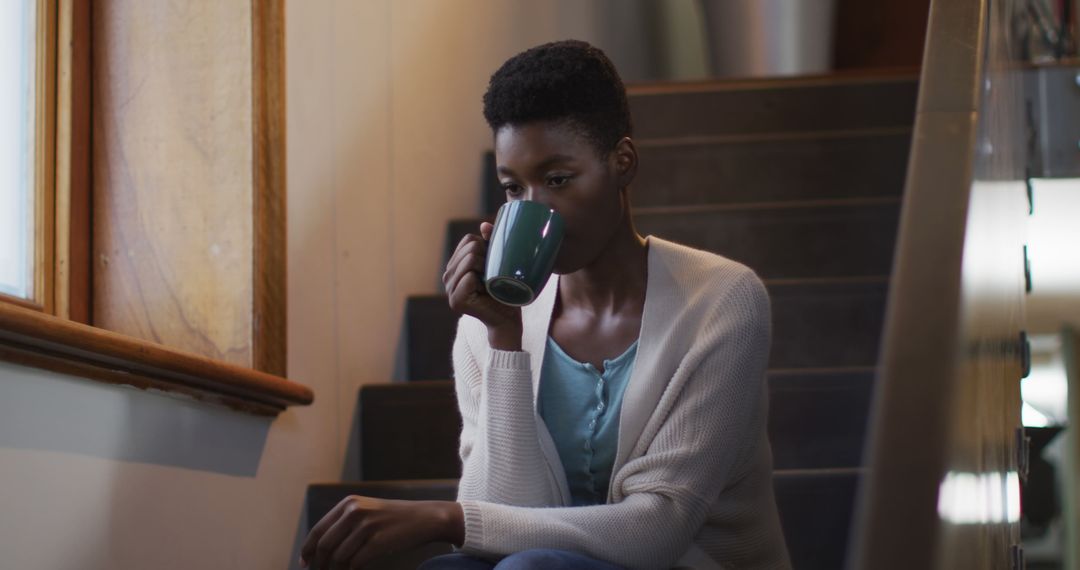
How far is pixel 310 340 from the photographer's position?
2418mm

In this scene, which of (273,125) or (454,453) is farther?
(454,453)

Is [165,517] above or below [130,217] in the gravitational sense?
below

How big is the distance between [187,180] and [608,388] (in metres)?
0.85

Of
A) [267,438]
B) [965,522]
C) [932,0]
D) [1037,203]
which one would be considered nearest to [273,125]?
[267,438]

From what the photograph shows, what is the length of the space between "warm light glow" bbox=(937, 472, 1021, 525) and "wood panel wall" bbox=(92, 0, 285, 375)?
1099 mm

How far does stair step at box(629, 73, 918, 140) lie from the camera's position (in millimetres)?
3393

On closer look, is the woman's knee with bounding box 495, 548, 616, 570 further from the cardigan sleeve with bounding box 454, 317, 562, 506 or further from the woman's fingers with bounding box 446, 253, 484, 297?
the woman's fingers with bounding box 446, 253, 484, 297

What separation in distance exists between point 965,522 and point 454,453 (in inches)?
63.0

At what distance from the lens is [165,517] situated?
6.16 ft

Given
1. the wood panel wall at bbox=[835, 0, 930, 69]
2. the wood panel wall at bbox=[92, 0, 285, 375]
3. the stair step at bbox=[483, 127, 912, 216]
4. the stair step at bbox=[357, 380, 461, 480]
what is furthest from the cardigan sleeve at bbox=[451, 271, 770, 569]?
the wood panel wall at bbox=[835, 0, 930, 69]

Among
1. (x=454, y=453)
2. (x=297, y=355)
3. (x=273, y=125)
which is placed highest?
(x=273, y=125)

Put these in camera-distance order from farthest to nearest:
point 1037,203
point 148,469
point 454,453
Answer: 1. point 1037,203
2. point 454,453
3. point 148,469

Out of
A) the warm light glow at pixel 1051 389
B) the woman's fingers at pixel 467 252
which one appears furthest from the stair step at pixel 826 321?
the warm light glow at pixel 1051 389

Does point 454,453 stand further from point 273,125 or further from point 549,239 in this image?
point 549,239
